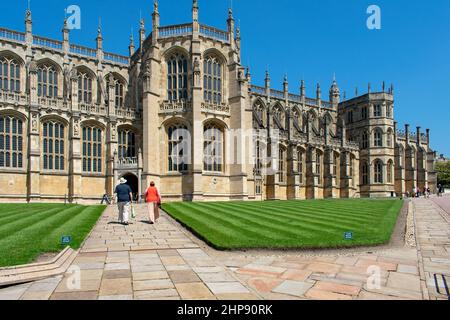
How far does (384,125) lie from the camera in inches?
2126

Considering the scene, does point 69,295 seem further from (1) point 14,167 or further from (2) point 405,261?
(1) point 14,167

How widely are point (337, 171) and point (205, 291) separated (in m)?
48.2

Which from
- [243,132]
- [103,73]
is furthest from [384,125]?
[103,73]

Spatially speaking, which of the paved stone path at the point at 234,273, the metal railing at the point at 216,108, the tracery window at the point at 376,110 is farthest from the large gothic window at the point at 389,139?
the paved stone path at the point at 234,273

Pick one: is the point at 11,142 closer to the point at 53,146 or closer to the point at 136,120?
the point at 53,146

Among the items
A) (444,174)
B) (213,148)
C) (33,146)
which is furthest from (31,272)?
(444,174)

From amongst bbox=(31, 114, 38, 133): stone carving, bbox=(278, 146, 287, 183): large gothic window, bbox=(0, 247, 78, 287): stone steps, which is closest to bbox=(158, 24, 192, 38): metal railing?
bbox=(31, 114, 38, 133): stone carving

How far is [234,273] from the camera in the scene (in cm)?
684

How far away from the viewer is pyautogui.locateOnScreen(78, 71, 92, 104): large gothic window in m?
37.0

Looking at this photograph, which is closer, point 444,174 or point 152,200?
point 152,200

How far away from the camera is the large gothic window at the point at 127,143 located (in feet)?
112

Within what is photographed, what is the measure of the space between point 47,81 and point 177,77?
42.5 feet

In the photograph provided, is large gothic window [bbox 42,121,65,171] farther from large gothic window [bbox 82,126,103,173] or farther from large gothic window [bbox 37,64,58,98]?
large gothic window [bbox 37,64,58,98]

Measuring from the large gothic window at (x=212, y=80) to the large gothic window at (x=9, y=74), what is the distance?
1732 centimetres
